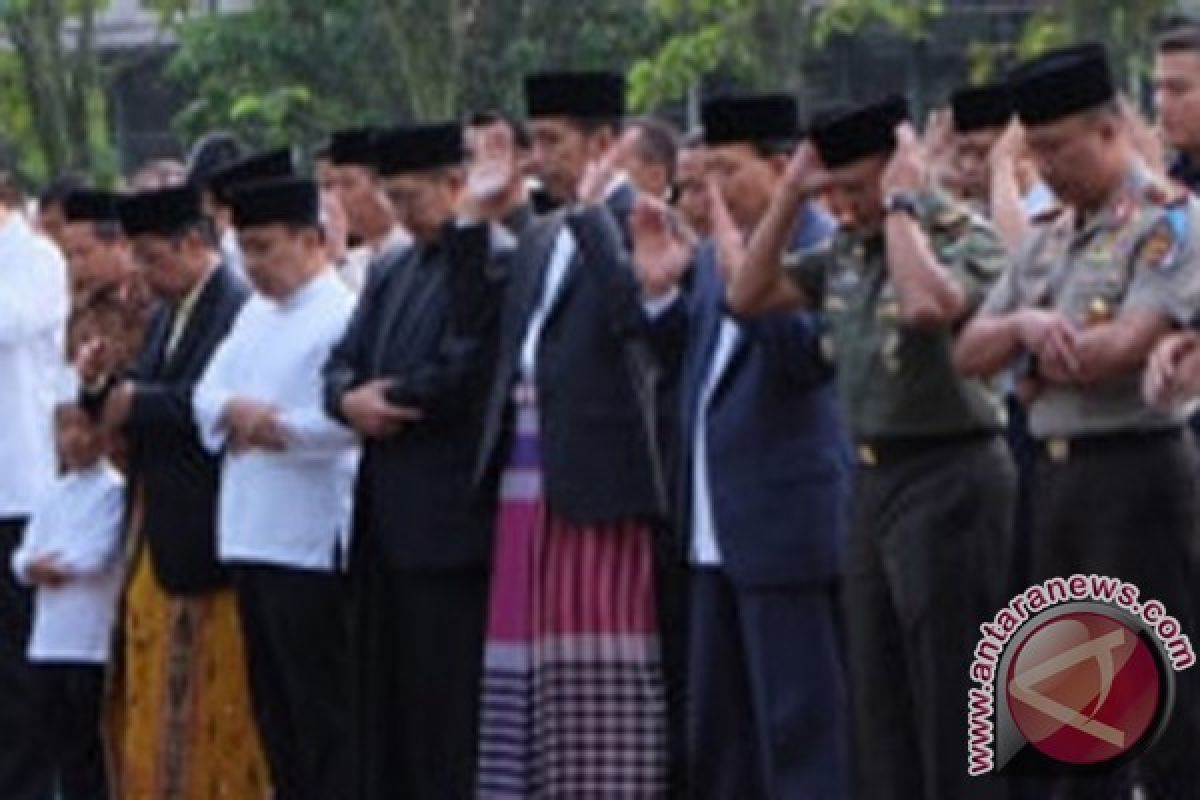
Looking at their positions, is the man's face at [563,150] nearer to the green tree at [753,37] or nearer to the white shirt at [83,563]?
the white shirt at [83,563]

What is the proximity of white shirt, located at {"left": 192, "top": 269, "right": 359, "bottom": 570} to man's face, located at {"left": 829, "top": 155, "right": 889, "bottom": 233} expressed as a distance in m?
1.98

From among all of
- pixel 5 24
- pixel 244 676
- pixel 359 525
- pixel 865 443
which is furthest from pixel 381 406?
pixel 5 24

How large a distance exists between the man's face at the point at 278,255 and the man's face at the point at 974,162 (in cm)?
183

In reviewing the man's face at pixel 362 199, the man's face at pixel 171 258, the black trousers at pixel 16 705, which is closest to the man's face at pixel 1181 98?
the man's face at pixel 362 199

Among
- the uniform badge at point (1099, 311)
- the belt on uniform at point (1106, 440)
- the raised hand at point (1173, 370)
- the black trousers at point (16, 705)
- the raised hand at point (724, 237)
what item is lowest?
the black trousers at point (16, 705)

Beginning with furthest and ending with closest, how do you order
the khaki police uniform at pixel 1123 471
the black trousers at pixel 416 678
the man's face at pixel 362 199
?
1. the man's face at pixel 362 199
2. the black trousers at pixel 416 678
3. the khaki police uniform at pixel 1123 471

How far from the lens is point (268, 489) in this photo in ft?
30.5

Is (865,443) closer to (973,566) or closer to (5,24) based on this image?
(973,566)

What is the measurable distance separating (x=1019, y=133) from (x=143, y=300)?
2.90 m

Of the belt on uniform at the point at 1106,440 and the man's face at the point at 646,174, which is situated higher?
the man's face at the point at 646,174

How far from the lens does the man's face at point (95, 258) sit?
10.7 m

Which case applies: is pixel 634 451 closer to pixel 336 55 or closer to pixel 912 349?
pixel 912 349

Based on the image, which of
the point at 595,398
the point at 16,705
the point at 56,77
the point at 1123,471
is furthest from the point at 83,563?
the point at 56,77

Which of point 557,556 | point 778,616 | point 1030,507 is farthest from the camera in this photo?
point 557,556
